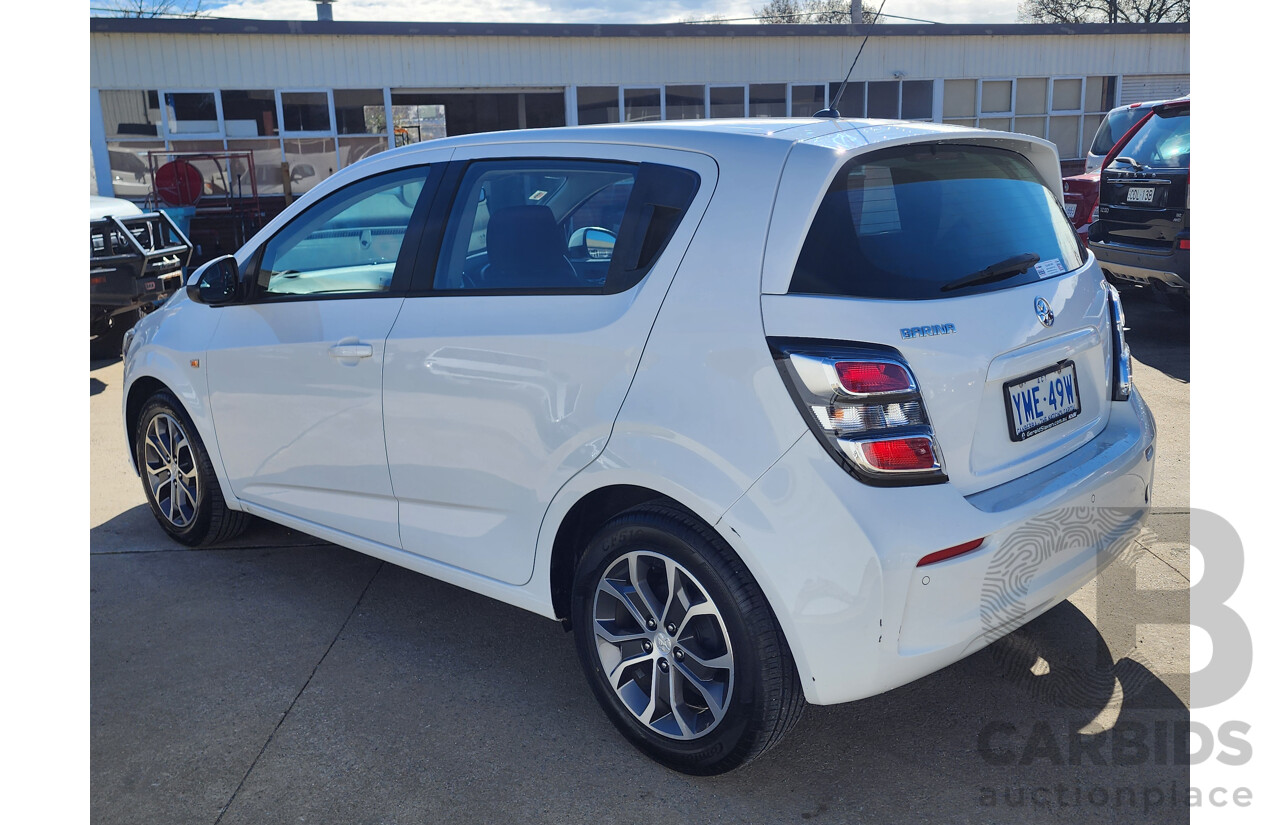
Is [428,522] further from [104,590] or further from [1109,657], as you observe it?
[1109,657]

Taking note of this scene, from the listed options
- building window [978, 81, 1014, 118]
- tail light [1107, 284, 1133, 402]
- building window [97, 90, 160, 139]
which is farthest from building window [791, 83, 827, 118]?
tail light [1107, 284, 1133, 402]

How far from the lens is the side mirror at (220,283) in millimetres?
3828

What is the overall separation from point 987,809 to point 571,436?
1.48m

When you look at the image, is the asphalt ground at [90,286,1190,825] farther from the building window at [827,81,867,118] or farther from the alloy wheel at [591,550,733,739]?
the building window at [827,81,867,118]

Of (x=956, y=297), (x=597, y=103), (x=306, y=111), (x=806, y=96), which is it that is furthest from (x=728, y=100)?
(x=956, y=297)

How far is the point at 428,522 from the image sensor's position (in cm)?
327

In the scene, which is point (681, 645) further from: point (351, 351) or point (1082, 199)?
Answer: point (1082, 199)

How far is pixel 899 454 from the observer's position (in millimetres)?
2299

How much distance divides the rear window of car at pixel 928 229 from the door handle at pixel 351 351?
5.16 ft

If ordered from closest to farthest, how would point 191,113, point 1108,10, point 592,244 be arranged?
point 592,244
point 191,113
point 1108,10

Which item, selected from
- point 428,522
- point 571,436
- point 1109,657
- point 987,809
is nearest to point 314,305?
point 428,522

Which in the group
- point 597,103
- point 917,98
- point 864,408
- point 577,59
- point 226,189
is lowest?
point 864,408

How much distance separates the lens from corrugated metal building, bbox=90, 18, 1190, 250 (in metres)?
17.5

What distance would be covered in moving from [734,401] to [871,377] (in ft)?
1.09
